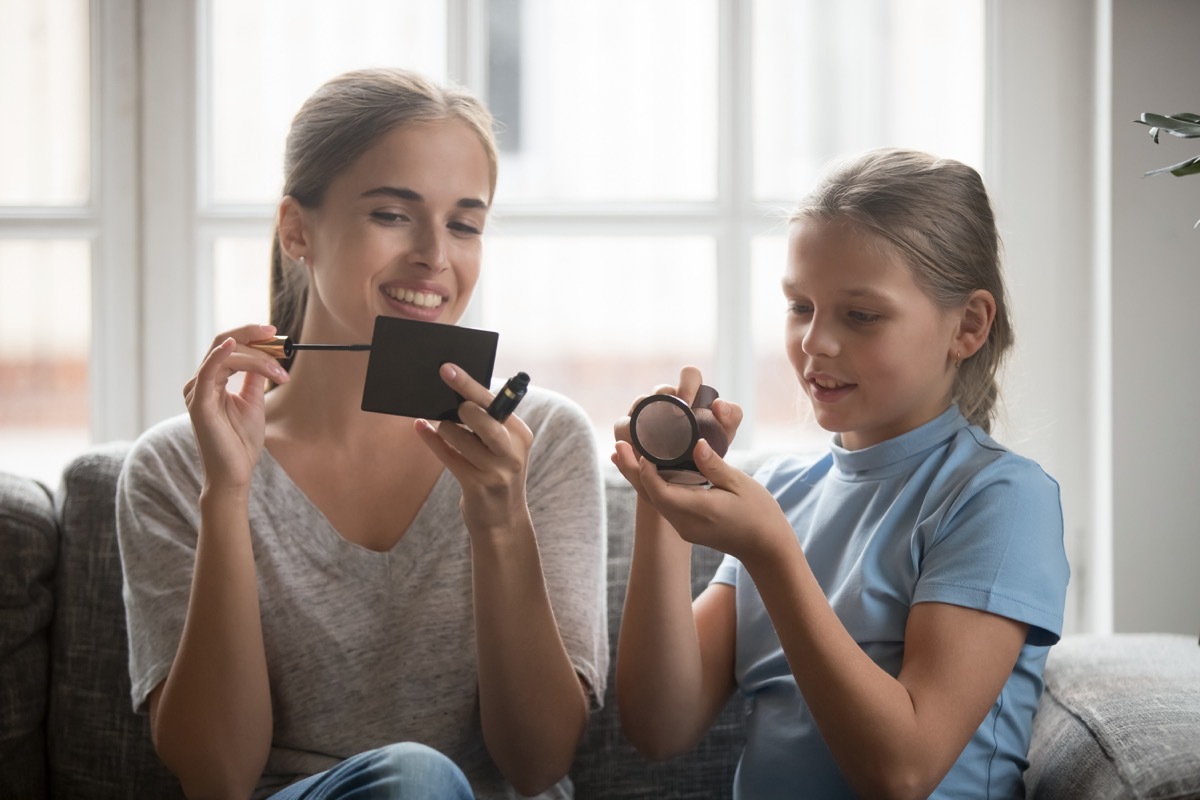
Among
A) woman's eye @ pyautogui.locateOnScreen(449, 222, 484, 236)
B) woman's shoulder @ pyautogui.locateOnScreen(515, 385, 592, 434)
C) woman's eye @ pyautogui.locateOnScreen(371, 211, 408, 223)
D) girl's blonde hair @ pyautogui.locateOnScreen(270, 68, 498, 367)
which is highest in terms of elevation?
girl's blonde hair @ pyautogui.locateOnScreen(270, 68, 498, 367)

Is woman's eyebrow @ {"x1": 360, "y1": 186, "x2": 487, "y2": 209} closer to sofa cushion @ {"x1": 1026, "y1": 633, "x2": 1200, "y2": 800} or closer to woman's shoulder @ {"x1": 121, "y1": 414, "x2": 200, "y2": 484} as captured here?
woman's shoulder @ {"x1": 121, "y1": 414, "x2": 200, "y2": 484}

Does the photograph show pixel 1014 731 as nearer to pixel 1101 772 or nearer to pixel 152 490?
pixel 1101 772

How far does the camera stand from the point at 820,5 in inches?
86.4

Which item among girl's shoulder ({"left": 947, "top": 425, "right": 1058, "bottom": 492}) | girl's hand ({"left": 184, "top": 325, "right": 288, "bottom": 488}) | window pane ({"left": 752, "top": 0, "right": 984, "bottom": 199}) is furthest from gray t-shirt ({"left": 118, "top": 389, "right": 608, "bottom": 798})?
window pane ({"left": 752, "top": 0, "right": 984, "bottom": 199})

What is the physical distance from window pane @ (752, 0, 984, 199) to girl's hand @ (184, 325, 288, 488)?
1.23m

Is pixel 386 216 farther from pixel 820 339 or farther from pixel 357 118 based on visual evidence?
pixel 820 339

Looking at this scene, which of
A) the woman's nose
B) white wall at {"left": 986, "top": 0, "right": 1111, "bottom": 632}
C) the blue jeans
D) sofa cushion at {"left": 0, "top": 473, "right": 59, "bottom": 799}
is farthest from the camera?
white wall at {"left": 986, "top": 0, "right": 1111, "bottom": 632}

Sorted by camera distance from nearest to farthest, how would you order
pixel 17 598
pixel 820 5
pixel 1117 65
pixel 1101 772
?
pixel 1101 772, pixel 17 598, pixel 1117 65, pixel 820 5

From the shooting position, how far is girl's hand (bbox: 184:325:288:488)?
1.28m

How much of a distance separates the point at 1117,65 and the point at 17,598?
81.9 inches

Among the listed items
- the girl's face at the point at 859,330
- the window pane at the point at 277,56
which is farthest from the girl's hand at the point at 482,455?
the window pane at the point at 277,56

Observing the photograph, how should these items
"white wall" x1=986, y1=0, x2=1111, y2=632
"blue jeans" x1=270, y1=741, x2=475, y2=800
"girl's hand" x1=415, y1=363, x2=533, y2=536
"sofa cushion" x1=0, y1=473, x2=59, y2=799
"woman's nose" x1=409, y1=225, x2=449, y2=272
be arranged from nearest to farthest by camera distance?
"blue jeans" x1=270, y1=741, x2=475, y2=800
"girl's hand" x1=415, y1=363, x2=533, y2=536
"woman's nose" x1=409, y1=225, x2=449, y2=272
"sofa cushion" x1=0, y1=473, x2=59, y2=799
"white wall" x1=986, y1=0, x2=1111, y2=632

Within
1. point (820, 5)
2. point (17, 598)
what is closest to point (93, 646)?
point (17, 598)

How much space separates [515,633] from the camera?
4.25ft
